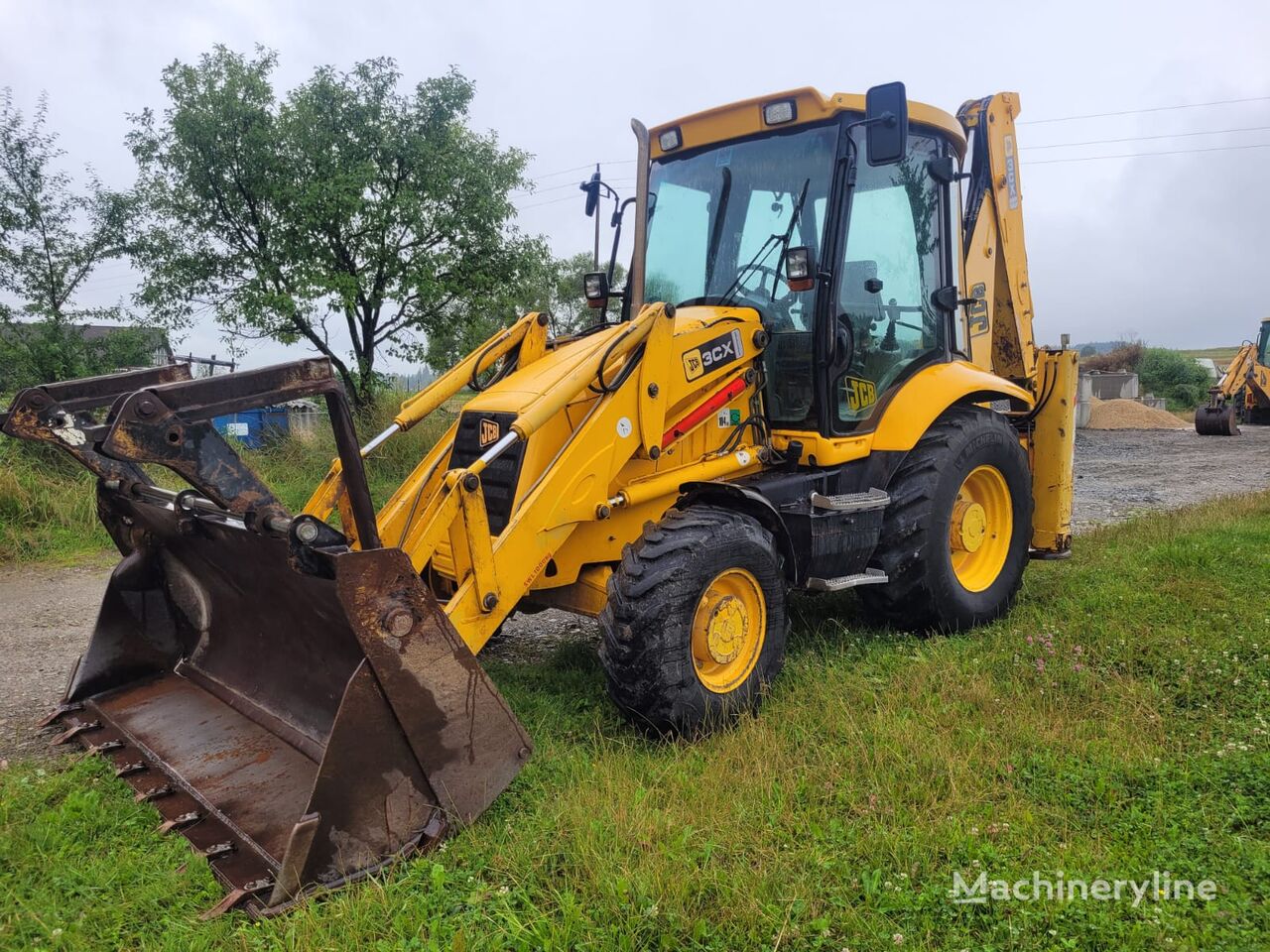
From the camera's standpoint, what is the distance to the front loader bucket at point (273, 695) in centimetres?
275

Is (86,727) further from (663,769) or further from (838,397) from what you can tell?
(838,397)

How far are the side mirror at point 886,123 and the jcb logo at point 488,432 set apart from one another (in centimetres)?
210

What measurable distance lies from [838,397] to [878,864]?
242 cm

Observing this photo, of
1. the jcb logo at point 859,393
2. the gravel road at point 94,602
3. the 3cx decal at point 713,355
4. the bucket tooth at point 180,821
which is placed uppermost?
the 3cx decal at point 713,355

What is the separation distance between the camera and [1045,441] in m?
5.87

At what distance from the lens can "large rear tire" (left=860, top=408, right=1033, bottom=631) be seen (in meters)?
4.66

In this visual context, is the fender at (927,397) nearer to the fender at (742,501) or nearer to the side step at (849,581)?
the side step at (849,581)

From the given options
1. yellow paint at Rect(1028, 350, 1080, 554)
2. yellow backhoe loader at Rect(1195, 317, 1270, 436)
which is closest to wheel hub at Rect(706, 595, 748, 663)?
yellow paint at Rect(1028, 350, 1080, 554)

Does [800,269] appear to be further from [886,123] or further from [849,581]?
[849,581]

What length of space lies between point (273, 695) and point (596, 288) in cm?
282

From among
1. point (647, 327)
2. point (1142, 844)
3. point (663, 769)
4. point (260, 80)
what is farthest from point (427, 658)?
point (260, 80)

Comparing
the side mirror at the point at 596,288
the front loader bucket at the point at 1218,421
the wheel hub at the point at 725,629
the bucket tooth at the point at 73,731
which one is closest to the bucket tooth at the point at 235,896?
the bucket tooth at the point at 73,731

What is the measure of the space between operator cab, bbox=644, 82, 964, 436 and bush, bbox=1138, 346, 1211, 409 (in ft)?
103

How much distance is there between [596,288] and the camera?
5223 millimetres
